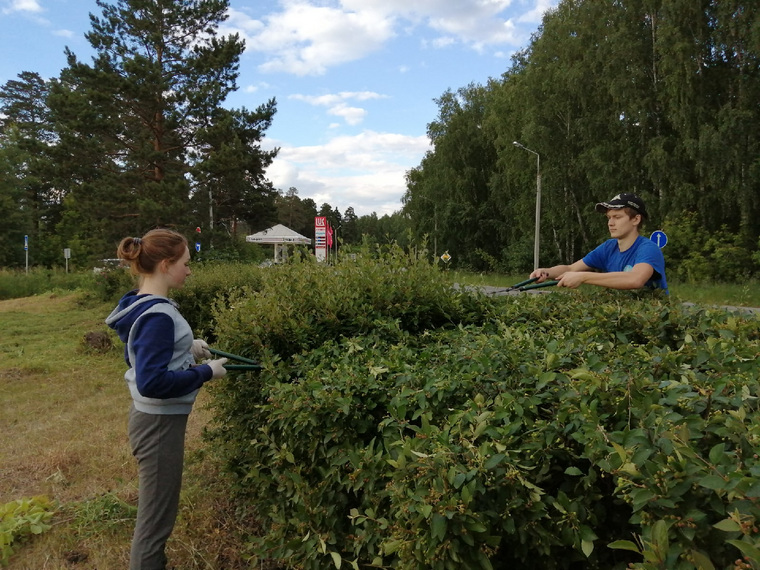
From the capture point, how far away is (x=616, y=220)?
321cm

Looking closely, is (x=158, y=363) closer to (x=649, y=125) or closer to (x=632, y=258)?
(x=632, y=258)

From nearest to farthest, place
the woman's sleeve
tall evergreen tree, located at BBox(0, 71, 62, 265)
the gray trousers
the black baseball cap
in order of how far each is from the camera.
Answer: the woman's sleeve < the gray trousers < the black baseball cap < tall evergreen tree, located at BBox(0, 71, 62, 265)

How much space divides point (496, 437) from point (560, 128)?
27000mm

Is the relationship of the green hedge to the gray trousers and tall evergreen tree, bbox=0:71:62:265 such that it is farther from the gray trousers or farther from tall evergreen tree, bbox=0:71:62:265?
tall evergreen tree, bbox=0:71:62:265

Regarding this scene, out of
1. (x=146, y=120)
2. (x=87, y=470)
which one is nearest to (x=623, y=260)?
(x=87, y=470)

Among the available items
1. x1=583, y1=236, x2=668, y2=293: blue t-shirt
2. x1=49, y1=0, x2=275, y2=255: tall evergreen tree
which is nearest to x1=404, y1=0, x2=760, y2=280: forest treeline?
x1=49, y1=0, x2=275, y2=255: tall evergreen tree

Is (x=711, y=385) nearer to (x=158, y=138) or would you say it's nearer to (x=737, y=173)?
(x=158, y=138)

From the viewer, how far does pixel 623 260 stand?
128 inches

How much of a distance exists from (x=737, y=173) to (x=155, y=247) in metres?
21.7

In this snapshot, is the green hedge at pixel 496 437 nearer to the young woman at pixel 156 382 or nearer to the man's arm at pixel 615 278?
the man's arm at pixel 615 278

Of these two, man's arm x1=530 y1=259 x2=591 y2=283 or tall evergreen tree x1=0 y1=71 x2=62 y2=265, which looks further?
tall evergreen tree x1=0 y1=71 x2=62 y2=265

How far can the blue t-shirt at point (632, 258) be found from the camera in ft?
10.0

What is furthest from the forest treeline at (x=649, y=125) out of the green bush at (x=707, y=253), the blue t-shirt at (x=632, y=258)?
the blue t-shirt at (x=632, y=258)

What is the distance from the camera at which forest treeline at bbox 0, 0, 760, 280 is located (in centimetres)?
1747
